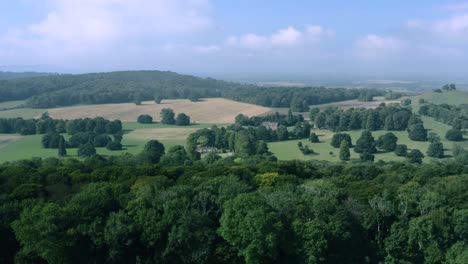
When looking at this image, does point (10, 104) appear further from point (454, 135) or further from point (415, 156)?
point (454, 135)

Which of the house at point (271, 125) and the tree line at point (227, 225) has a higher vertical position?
the tree line at point (227, 225)

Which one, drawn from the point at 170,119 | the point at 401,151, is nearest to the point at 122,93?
the point at 170,119

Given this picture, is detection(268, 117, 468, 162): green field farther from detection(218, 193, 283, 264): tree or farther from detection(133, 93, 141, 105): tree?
detection(133, 93, 141, 105): tree

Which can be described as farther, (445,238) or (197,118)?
(197,118)

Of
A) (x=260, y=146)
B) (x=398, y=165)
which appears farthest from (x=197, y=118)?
(x=398, y=165)

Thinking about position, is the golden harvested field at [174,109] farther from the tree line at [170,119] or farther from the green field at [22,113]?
the tree line at [170,119]

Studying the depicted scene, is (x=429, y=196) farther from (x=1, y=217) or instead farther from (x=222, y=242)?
(x=1, y=217)

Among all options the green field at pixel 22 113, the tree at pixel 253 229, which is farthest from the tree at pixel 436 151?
the green field at pixel 22 113
